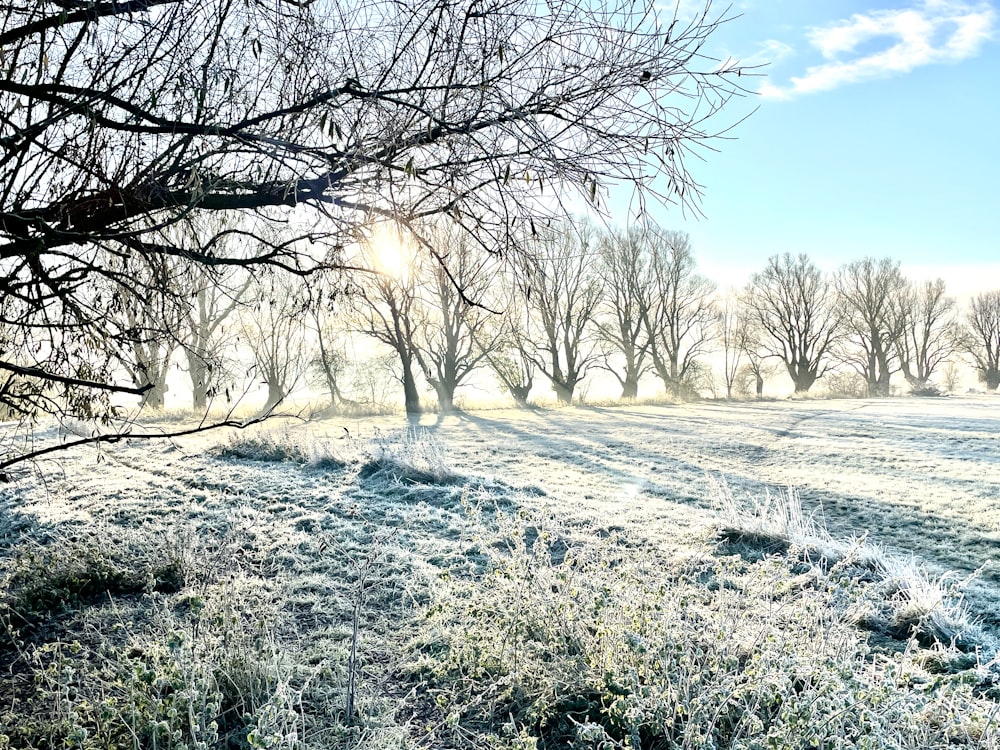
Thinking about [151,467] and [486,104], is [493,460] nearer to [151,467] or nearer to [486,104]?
[151,467]

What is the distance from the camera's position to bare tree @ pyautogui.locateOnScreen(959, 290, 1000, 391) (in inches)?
1825

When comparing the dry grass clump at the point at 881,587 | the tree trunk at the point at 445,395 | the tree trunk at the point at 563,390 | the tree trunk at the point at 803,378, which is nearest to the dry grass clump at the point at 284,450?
the dry grass clump at the point at 881,587

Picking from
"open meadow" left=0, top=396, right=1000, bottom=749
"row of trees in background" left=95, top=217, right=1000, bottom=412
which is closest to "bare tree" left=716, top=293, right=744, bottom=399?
"row of trees in background" left=95, top=217, right=1000, bottom=412

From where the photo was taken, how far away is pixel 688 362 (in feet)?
130

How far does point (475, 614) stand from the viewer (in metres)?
3.60

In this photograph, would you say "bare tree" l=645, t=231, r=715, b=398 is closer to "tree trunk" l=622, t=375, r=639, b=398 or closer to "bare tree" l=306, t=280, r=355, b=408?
"tree trunk" l=622, t=375, r=639, b=398

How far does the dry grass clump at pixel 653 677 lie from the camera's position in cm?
237

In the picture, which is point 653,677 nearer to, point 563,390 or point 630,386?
point 563,390

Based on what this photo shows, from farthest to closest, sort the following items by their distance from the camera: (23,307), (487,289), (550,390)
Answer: (550,390), (23,307), (487,289)

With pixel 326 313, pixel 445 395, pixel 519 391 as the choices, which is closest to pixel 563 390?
pixel 519 391

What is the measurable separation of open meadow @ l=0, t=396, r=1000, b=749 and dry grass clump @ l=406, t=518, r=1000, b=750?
0.06 feet

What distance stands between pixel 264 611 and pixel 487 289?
7.76 feet

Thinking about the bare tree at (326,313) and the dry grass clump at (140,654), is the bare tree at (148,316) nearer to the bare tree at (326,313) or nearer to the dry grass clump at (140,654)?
Answer: the bare tree at (326,313)

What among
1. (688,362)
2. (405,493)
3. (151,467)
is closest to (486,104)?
(405,493)
